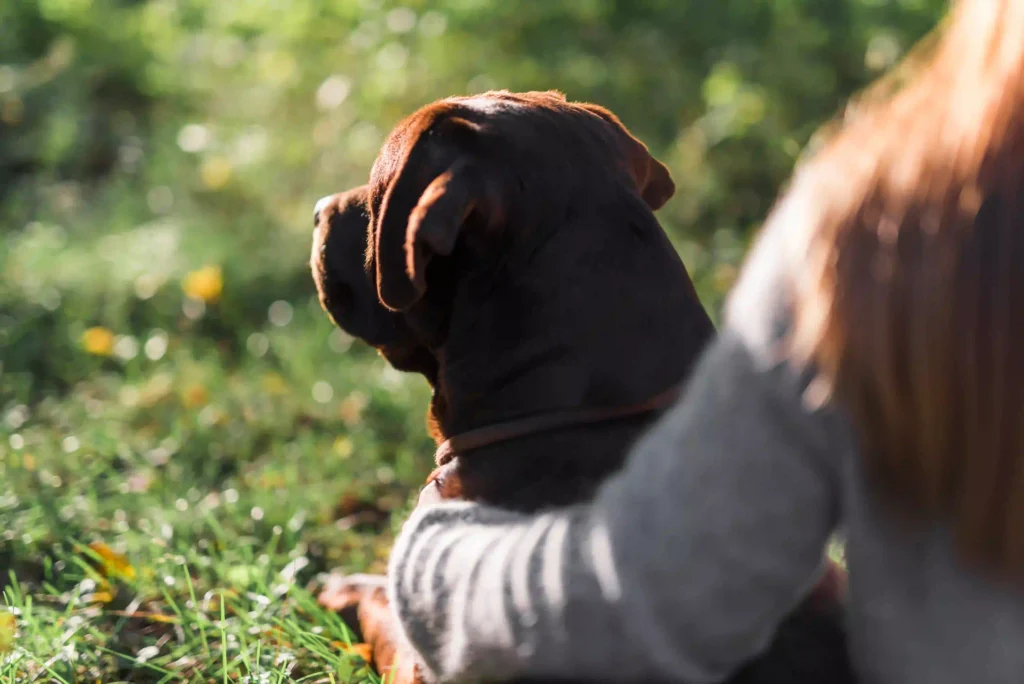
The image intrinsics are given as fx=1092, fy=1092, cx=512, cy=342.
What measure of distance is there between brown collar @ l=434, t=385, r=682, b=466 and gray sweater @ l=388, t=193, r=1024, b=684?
42 centimetres

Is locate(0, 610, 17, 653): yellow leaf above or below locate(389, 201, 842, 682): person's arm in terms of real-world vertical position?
below

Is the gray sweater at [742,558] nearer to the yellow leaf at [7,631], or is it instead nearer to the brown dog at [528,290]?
the brown dog at [528,290]

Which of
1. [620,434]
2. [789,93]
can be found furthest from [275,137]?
[620,434]

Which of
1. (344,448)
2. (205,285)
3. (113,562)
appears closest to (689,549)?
(113,562)

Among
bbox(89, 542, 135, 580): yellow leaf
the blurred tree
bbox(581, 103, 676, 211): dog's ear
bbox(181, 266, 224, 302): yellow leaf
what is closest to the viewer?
bbox(581, 103, 676, 211): dog's ear

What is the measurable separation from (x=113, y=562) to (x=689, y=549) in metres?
1.85

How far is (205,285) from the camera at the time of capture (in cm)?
436

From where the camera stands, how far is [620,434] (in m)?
1.79

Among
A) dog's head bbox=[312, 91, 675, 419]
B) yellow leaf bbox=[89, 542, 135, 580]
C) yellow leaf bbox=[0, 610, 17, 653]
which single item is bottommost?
yellow leaf bbox=[89, 542, 135, 580]

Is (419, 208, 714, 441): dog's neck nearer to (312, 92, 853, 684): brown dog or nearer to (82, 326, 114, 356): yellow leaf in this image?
(312, 92, 853, 684): brown dog

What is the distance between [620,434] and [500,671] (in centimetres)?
48

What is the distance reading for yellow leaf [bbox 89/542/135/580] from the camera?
8.59 feet

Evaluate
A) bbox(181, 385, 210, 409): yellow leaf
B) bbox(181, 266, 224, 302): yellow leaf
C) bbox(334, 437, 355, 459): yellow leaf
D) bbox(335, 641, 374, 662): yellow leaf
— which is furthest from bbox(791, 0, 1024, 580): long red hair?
bbox(181, 266, 224, 302): yellow leaf

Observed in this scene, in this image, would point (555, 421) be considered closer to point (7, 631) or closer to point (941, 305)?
point (941, 305)
